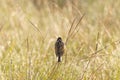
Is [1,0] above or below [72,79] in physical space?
above

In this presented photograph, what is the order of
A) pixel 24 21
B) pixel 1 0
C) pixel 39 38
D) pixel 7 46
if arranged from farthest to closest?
pixel 1 0 < pixel 24 21 < pixel 39 38 < pixel 7 46

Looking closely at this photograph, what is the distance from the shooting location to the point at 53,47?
4.17 m

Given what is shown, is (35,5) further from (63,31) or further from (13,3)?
(63,31)

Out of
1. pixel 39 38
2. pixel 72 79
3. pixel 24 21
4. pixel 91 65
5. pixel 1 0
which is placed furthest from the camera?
pixel 1 0

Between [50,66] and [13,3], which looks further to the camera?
[13,3]

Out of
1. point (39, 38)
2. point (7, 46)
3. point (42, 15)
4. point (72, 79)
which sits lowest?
point (72, 79)

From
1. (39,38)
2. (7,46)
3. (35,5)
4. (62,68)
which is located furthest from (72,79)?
(35,5)

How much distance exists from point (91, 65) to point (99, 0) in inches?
134

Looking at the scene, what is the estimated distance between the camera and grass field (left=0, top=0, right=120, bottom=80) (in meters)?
3.16

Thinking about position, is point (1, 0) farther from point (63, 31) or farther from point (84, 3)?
point (63, 31)

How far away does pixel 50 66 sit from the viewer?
334 cm

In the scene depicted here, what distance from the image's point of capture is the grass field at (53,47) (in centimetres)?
316

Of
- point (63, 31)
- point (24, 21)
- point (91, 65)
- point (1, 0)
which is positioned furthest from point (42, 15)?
point (91, 65)

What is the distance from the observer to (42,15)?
647 cm
